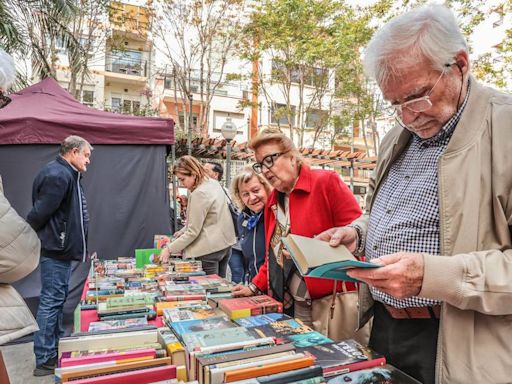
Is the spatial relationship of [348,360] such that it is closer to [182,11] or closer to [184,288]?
[184,288]

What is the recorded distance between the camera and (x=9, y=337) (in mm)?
1322

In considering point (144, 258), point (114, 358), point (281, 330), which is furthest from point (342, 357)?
point (144, 258)

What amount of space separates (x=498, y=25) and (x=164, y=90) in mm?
13687

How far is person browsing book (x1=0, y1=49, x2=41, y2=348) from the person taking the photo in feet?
4.30

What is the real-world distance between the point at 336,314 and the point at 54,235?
2.39 meters

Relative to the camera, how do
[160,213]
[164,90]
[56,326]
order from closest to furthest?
[56,326], [160,213], [164,90]

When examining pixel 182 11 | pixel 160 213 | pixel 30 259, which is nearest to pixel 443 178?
pixel 30 259

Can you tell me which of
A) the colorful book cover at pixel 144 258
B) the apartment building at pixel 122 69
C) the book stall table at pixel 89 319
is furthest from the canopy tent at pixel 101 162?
the apartment building at pixel 122 69

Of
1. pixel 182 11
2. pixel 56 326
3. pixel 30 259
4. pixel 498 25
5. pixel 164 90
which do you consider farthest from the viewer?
pixel 164 90

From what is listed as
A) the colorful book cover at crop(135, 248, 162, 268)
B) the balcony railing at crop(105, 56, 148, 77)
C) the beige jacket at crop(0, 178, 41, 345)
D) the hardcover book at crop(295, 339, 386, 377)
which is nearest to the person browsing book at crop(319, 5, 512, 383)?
the hardcover book at crop(295, 339, 386, 377)

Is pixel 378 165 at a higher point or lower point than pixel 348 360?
higher

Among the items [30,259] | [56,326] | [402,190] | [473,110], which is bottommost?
[56,326]

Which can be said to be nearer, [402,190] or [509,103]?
[509,103]

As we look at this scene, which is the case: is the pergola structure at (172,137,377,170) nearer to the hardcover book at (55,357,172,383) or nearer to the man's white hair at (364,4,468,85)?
the man's white hair at (364,4,468,85)
